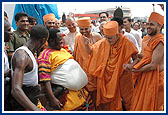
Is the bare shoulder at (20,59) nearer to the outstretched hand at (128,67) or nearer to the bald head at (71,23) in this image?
the outstretched hand at (128,67)

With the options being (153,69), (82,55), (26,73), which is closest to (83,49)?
(82,55)

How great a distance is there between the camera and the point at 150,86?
3023 millimetres

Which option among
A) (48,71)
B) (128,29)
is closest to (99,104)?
(48,71)

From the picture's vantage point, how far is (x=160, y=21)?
2.97m

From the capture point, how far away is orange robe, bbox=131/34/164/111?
295cm

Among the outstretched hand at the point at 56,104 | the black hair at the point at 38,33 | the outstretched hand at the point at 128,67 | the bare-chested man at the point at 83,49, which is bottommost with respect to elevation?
the outstretched hand at the point at 56,104

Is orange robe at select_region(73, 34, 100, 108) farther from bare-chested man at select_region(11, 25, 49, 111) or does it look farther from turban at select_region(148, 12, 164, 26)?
bare-chested man at select_region(11, 25, 49, 111)

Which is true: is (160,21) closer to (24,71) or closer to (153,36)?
(153,36)

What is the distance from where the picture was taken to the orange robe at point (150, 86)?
9.68 feet

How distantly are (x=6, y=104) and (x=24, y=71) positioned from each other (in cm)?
40

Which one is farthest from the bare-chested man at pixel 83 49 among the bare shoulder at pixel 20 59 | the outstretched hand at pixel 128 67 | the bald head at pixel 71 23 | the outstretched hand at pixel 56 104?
the bare shoulder at pixel 20 59

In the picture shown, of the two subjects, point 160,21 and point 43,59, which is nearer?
point 43,59

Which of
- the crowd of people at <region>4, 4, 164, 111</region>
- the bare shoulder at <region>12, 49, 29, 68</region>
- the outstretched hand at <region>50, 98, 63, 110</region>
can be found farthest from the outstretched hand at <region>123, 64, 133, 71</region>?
the bare shoulder at <region>12, 49, 29, 68</region>

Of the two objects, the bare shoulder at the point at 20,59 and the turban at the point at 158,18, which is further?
the turban at the point at 158,18
